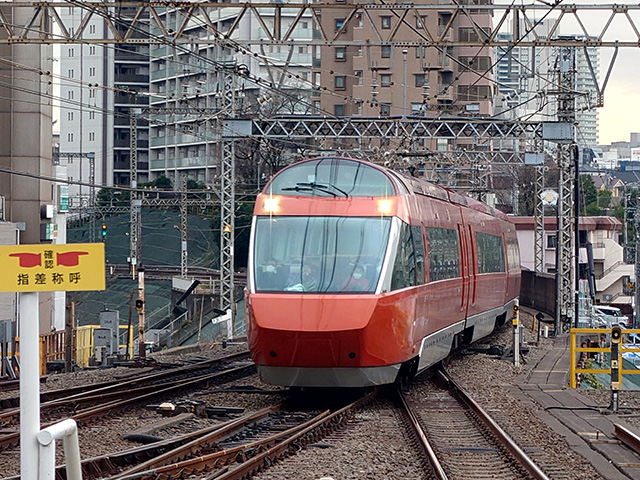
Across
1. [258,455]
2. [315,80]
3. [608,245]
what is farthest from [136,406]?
[315,80]

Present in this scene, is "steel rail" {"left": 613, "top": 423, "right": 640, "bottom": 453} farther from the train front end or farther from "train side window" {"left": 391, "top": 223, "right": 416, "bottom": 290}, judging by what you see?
"train side window" {"left": 391, "top": 223, "right": 416, "bottom": 290}

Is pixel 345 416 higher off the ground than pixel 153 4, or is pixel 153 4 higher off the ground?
pixel 153 4

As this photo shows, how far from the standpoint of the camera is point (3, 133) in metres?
33.4

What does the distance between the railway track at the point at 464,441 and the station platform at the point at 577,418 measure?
729 millimetres

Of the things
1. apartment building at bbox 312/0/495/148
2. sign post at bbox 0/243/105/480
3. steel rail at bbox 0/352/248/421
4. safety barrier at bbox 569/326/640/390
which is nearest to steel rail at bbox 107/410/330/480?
steel rail at bbox 0/352/248/421

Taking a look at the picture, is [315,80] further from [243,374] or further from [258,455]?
[258,455]

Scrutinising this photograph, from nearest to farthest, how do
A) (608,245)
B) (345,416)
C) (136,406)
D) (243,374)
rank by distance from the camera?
(345,416) → (136,406) → (243,374) → (608,245)

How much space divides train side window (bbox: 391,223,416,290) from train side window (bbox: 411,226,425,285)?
0.21m

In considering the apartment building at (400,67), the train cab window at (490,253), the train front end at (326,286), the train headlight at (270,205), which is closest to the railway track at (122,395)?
the train front end at (326,286)

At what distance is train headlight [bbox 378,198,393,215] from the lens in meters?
12.8

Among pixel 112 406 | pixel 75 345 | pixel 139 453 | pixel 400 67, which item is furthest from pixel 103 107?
pixel 139 453

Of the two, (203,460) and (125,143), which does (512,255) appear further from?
(125,143)

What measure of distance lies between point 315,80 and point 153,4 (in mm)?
60369

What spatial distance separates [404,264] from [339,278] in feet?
3.84
